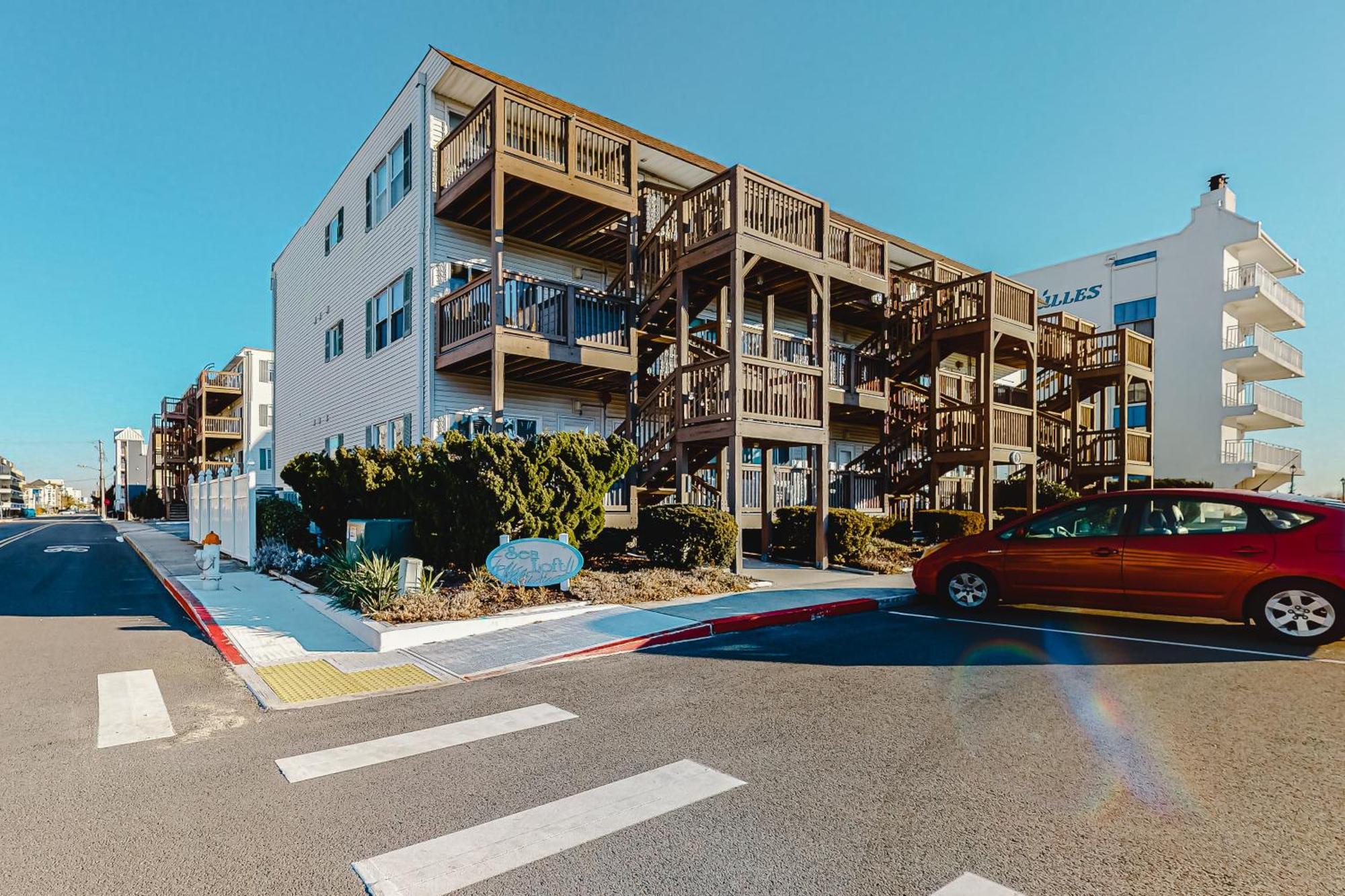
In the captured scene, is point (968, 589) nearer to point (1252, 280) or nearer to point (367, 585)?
point (367, 585)

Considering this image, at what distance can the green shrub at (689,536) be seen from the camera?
1102cm

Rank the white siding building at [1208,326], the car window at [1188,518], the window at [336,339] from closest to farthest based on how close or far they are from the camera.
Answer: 1. the car window at [1188,518]
2. the window at [336,339]
3. the white siding building at [1208,326]

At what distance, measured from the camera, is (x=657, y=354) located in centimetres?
1509

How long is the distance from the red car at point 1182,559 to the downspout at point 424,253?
10.6 meters

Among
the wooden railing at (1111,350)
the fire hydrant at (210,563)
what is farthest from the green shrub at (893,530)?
the fire hydrant at (210,563)

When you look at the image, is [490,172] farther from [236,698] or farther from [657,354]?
[236,698]

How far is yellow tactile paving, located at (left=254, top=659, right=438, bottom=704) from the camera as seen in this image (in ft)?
18.8

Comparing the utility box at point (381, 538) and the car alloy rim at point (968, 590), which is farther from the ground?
the utility box at point (381, 538)

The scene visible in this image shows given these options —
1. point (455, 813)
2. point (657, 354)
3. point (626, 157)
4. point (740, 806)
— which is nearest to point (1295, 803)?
point (740, 806)

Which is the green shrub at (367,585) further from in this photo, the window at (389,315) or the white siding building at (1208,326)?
the white siding building at (1208,326)

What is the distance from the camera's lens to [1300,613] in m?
6.95

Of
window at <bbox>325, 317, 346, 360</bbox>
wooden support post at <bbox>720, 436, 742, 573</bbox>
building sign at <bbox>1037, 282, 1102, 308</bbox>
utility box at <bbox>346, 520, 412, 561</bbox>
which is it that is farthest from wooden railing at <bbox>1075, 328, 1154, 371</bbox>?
window at <bbox>325, 317, 346, 360</bbox>

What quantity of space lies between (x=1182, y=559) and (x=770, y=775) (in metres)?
5.99

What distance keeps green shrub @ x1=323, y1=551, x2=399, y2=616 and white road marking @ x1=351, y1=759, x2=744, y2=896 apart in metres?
5.15
